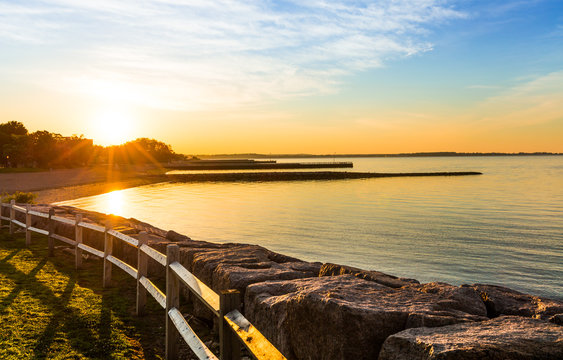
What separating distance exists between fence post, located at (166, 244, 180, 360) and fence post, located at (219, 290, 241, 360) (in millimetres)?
2189

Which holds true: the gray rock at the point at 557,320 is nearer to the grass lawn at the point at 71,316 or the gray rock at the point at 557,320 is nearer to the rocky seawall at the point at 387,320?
the rocky seawall at the point at 387,320

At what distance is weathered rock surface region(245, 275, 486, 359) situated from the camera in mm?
4137

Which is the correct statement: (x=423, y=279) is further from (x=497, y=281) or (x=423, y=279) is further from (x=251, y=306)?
(x=251, y=306)

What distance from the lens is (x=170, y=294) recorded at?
5.66 m

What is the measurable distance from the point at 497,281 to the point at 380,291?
12823 millimetres

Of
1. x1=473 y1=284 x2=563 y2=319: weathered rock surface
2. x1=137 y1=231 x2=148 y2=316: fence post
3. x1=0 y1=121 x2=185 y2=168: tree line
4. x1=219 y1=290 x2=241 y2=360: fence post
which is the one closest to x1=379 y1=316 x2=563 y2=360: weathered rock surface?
x1=219 y1=290 x2=241 y2=360: fence post

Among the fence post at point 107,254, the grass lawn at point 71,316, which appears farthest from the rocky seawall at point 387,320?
the fence post at point 107,254

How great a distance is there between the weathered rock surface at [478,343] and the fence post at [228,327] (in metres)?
1.32

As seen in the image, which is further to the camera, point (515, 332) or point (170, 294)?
point (170, 294)

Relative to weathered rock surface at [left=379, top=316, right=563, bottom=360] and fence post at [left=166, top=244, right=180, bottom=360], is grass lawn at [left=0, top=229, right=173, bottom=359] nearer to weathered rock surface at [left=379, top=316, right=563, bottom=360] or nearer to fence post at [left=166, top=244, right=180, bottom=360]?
fence post at [left=166, top=244, right=180, bottom=360]

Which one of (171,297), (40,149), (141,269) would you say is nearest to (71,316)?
(141,269)

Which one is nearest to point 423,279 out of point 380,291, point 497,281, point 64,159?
point 497,281

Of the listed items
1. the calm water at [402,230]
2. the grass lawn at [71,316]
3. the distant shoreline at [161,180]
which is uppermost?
the grass lawn at [71,316]

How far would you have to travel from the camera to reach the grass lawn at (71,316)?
Answer: 6.13 m
